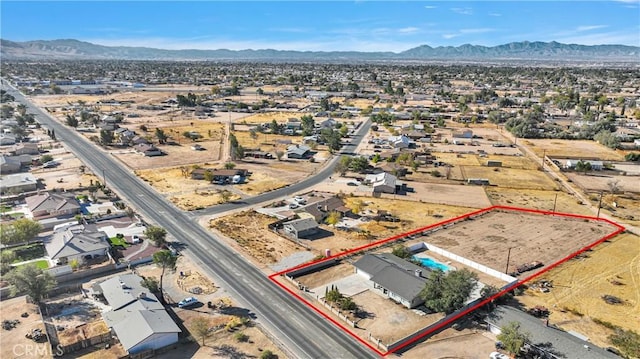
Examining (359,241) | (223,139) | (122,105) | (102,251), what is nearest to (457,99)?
(223,139)

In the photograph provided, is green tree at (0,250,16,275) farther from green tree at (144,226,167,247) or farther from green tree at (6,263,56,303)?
green tree at (144,226,167,247)

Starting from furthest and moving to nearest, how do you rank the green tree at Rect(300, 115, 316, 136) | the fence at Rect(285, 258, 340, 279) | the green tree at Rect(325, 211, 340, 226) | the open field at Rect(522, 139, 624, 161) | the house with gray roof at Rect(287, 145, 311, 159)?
the green tree at Rect(300, 115, 316, 136), the open field at Rect(522, 139, 624, 161), the house with gray roof at Rect(287, 145, 311, 159), the green tree at Rect(325, 211, 340, 226), the fence at Rect(285, 258, 340, 279)

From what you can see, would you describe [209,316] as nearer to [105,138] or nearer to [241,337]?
[241,337]

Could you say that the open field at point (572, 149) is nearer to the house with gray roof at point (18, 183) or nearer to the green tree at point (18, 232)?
the green tree at point (18, 232)

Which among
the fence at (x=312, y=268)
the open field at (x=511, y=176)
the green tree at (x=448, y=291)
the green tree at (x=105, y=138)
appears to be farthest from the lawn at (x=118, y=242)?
the open field at (x=511, y=176)

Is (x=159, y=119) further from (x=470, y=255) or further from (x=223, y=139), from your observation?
(x=470, y=255)

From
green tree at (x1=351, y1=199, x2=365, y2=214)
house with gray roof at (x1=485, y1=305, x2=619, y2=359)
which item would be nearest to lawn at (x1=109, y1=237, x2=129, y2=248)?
green tree at (x1=351, y1=199, x2=365, y2=214)
